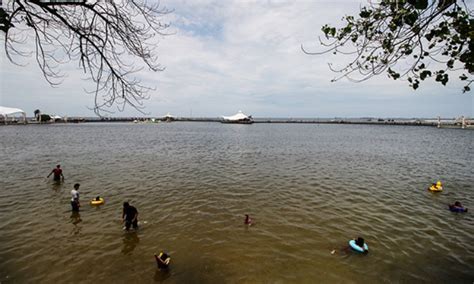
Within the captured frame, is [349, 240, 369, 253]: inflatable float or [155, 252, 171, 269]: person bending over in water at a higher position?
[155, 252, 171, 269]: person bending over in water

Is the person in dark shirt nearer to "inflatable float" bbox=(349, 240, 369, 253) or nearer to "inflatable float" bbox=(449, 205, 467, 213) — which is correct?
"inflatable float" bbox=(349, 240, 369, 253)

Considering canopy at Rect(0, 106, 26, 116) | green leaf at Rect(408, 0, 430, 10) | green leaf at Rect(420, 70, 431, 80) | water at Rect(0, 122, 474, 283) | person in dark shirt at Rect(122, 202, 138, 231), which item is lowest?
water at Rect(0, 122, 474, 283)

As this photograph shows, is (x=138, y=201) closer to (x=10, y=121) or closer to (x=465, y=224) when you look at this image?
(x=465, y=224)

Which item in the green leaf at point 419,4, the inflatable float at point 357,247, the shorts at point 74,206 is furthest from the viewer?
the shorts at point 74,206

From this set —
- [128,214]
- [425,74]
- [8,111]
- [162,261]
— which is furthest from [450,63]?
[8,111]

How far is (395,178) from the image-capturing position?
2066cm

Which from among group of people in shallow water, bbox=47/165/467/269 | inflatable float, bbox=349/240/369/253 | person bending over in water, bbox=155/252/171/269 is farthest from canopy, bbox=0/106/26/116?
inflatable float, bbox=349/240/369/253

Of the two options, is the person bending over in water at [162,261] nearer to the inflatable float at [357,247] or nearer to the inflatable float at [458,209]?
the inflatable float at [357,247]

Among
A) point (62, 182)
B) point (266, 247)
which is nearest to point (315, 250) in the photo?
point (266, 247)

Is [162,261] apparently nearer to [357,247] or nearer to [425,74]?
[357,247]

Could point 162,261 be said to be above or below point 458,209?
above

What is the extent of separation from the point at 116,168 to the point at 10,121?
112 metres

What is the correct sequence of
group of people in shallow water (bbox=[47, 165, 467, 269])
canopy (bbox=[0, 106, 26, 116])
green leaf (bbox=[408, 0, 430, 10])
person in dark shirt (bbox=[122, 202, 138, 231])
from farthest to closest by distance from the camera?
1. canopy (bbox=[0, 106, 26, 116])
2. person in dark shirt (bbox=[122, 202, 138, 231])
3. group of people in shallow water (bbox=[47, 165, 467, 269])
4. green leaf (bbox=[408, 0, 430, 10])

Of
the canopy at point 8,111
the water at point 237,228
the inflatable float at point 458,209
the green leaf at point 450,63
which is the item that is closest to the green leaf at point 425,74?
the green leaf at point 450,63
